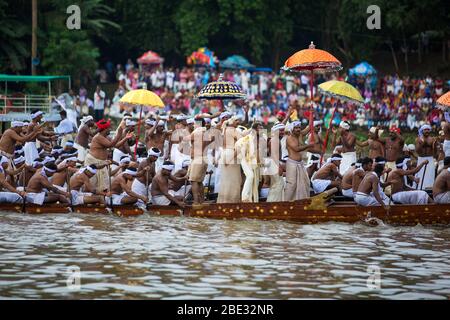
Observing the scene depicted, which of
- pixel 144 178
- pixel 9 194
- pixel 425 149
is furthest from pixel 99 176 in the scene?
pixel 425 149

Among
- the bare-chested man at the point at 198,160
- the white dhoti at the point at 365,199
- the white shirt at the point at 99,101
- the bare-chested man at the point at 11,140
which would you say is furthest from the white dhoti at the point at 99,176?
the white shirt at the point at 99,101

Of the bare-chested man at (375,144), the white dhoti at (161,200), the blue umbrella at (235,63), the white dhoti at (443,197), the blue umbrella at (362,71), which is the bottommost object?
the white dhoti at (161,200)

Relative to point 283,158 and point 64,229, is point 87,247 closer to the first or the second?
point 64,229

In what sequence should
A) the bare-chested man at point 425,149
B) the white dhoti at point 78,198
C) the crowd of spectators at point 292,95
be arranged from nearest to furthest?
the white dhoti at point 78,198
the bare-chested man at point 425,149
the crowd of spectators at point 292,95

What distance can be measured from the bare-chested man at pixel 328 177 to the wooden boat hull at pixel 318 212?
657 millimetres

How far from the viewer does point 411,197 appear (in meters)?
19.0

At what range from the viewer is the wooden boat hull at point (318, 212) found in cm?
1836

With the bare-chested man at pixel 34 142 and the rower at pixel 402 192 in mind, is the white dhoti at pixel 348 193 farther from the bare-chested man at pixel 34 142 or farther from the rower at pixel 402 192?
the bare-chested man at pixel 34 142

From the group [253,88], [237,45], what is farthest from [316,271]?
[237,45]

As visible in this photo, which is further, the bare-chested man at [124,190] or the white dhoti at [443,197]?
the bare-chested man at [124,190]

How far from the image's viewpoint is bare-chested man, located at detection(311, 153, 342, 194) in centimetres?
1975

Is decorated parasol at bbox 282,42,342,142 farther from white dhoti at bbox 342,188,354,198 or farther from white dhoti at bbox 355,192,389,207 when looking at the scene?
white dhoti at bbox 355,192,389,207

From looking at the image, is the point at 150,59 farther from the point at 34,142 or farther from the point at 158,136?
the point at 158,136

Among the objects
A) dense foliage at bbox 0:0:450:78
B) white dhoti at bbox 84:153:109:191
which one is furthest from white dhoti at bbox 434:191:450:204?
dense foliage at bbox 0:0:450:78
